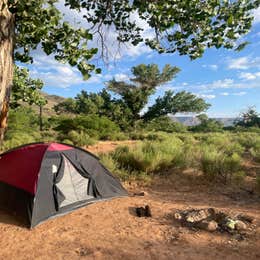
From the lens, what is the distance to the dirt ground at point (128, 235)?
150 inches

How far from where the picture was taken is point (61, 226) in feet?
15.5

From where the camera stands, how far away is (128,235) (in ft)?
14.2

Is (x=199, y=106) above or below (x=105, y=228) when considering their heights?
above

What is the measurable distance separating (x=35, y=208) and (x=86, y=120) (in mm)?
13670

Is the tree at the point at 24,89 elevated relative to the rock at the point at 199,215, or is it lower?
elevated

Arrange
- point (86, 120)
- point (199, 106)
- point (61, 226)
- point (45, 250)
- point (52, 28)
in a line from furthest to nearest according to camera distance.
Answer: point (199, 106)
point (86, 120)
point (61, 226)
point (45, 250)
point (52, 28)

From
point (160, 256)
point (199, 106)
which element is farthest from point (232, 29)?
point (199, 106)

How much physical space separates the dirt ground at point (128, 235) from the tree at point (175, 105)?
23.3m

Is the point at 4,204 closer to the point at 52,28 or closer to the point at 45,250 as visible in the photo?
the point at 45,250

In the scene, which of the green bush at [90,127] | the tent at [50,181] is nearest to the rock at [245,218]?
→ the tent at [50,181]

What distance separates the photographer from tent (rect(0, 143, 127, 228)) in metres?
4.98

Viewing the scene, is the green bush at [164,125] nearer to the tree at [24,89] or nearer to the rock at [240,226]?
the tree at [24,89]

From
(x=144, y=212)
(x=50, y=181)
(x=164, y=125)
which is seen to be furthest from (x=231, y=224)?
(x=164, y=125)

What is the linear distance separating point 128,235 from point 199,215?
49.7 inches
